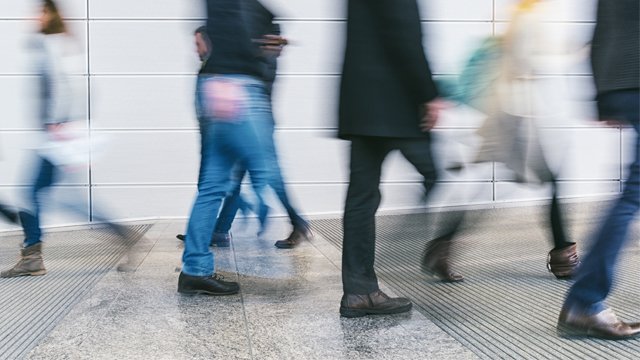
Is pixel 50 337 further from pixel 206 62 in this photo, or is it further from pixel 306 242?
pixel 306 242

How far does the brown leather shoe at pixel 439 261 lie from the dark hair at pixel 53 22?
2550 millimetres

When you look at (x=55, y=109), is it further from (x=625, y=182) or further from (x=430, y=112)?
(x=625, y=182)

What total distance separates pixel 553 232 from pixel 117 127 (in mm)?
5268

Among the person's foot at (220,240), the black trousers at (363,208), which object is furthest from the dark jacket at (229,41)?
the person's foot at (220,240)

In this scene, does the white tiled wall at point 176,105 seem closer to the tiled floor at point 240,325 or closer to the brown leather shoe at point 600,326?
the tiled floor at point 240,325

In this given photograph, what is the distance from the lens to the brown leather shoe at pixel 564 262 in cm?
418

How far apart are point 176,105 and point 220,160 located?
4.47 meters

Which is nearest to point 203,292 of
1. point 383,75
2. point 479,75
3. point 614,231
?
point 383,75

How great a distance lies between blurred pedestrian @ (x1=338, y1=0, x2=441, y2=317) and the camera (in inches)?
125

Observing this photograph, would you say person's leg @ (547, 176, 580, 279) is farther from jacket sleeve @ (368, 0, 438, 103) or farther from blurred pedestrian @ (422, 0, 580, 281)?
jacket sleeve @ (368, 0, 438, 103)

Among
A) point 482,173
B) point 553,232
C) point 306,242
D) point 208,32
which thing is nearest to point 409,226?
point 306,242

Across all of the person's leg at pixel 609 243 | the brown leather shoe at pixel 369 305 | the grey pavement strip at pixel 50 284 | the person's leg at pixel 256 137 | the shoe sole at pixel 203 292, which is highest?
the person's leg at pixel 256 137

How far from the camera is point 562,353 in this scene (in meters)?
2.78

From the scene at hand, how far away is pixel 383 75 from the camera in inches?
128
